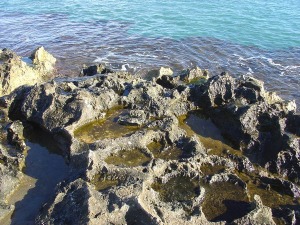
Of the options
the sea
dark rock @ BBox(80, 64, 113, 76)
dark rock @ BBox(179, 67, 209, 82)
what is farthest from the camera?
the sea

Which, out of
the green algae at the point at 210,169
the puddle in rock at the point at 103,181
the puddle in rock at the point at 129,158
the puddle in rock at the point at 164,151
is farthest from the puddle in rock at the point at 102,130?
the green algae at the point at 210,169

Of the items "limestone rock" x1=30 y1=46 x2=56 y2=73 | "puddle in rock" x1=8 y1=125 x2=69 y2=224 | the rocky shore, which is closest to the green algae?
the rocky shore

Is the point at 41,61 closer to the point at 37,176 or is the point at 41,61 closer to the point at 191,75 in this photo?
the point at 191,75

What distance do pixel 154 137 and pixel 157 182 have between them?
193cm

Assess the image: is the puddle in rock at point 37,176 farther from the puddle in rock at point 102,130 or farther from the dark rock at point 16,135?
the puddle in rock at point 102,130

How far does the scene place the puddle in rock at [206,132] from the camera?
10852 millimetres

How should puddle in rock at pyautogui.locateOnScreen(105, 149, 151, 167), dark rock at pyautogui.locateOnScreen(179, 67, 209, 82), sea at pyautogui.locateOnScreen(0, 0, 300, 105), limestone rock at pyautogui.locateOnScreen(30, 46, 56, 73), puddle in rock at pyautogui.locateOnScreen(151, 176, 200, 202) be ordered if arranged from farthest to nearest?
sea at pyautogui.locateOnScreen(0, 0, 300, 105) < limestone rock at pyautogui.locateOnScreen(30, 46, 56, 73) < dark rock at pyautogui.locateOnScreen(179, 67, 209, 82) < puddle in rock at pyautogui.locateOnScreen(105, 149, 151, 167) < puddle in rock at pyautogui.locateOnScreen(151, 176, 200, 202)

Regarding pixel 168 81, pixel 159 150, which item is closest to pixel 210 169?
pixel 159 150

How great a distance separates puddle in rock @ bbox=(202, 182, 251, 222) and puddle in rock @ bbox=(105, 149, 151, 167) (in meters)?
1.89

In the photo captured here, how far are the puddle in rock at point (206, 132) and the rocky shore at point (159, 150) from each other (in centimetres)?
4

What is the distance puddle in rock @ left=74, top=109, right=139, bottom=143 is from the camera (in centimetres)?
1077

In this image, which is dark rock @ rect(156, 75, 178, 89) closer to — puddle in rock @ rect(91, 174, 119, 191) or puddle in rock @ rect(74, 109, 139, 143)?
puddle in rock @ rect(74, 109, 139, 143)

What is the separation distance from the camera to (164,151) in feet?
34.4

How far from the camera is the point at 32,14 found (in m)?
37.0
